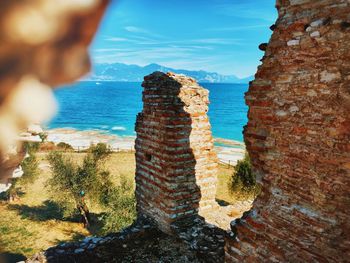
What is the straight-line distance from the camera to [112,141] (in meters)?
56.2

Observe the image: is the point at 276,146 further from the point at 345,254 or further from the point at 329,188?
the point at 345,254

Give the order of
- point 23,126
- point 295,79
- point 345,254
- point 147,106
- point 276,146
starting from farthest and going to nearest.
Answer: point 147,106
point 276,146
point 295,79
point 345,254
point 23,126

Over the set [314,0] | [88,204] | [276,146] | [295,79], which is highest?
[314,0]

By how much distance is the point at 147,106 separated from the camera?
7.01 metres

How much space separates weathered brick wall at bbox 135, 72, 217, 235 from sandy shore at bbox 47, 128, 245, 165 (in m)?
36.0

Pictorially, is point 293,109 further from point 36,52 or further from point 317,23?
point 36,52

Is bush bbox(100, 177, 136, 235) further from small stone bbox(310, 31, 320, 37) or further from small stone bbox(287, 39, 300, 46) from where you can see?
small stone bbox(310, 31, 320, 37)

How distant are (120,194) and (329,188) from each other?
549 inches

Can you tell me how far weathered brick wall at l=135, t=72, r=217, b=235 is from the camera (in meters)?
6.54

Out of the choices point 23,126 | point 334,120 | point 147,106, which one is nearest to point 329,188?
point 334,120

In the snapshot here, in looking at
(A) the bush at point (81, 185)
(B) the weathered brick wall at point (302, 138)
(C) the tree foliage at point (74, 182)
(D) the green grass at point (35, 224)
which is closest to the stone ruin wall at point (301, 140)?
(B) the weathered brick wall at point (302, 138)

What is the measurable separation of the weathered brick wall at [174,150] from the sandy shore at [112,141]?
3605 centimetres

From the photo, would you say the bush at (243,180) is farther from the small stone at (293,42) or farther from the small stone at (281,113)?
the small stone at (293,42)

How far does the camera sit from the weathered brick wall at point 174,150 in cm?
654
